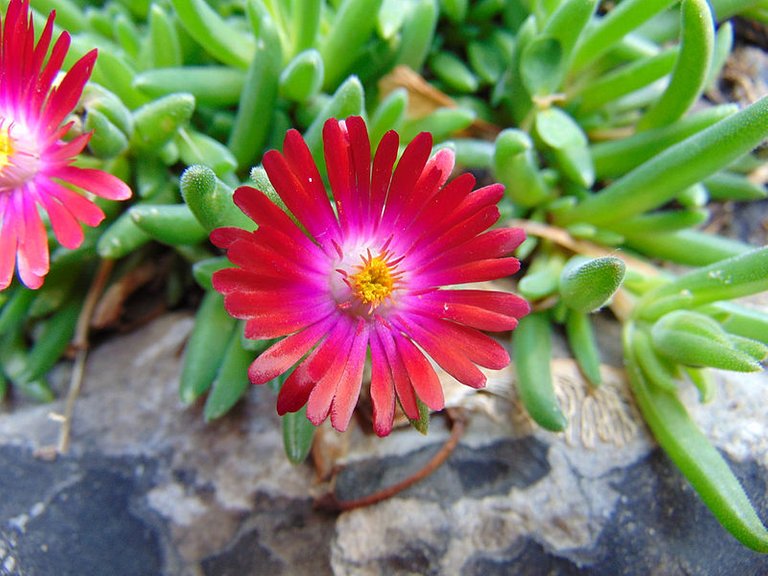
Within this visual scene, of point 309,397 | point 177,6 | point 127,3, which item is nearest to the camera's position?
point 309,397

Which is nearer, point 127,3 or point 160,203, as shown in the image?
point 160,203

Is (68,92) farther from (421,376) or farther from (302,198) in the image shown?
(421,376)

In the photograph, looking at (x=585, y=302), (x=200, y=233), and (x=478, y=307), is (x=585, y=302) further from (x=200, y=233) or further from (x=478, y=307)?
(x=200, y=233)

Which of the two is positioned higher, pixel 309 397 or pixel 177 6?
pixel 177 6

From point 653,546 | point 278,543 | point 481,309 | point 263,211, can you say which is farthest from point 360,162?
point 653,546

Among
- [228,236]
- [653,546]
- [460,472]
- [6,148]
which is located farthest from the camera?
[460,472]

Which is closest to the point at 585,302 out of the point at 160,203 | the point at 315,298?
the point at 315,298

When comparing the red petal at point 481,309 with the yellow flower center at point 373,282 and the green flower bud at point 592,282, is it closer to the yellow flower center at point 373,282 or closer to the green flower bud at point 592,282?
the yellow flower center at point 373,282
